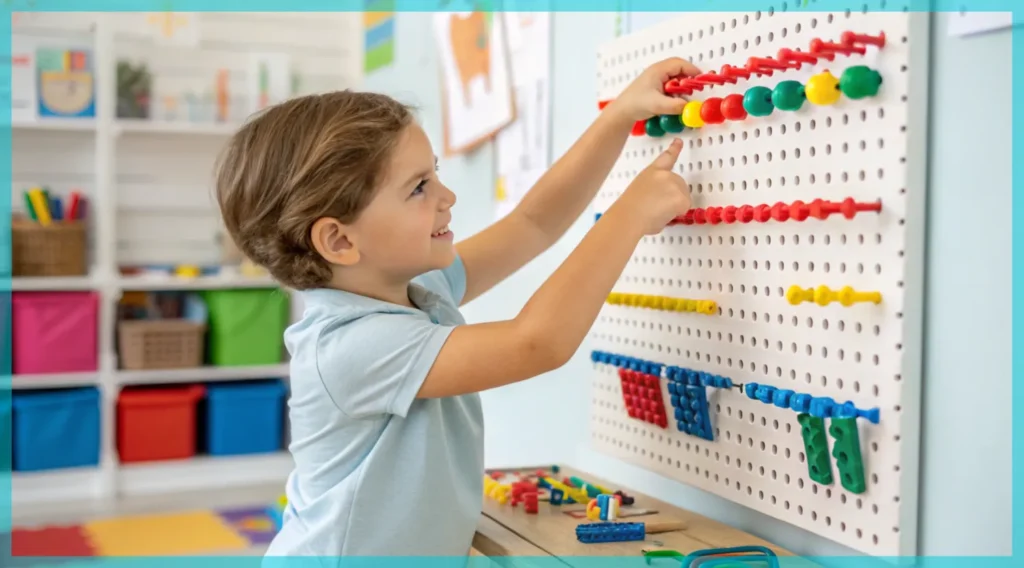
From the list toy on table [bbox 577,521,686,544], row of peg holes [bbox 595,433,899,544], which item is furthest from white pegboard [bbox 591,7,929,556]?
toy on table [bbox 577,521,686,544]

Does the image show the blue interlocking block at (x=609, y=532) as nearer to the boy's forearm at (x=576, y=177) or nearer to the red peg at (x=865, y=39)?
the boy's forearm at (x=576, y=177)

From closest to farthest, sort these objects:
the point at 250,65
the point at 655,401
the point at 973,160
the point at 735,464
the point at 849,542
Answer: the point at 973,160
the point at 849,542
the point at 735,464
the point at 655,401
the point at 250,65

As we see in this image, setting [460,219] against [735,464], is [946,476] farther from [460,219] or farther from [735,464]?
[460,219]

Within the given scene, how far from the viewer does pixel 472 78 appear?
2217 mm

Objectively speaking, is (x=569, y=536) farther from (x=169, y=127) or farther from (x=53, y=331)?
(x=169, y=127)

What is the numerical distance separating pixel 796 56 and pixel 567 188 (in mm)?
440

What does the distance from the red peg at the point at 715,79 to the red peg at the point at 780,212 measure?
0.18 metres

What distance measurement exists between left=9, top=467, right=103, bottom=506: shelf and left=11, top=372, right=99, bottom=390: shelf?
0.30 metres

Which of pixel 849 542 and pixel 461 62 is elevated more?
pixel 461 62

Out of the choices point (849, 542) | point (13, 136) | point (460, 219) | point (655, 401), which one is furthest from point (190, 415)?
point (849, 542)

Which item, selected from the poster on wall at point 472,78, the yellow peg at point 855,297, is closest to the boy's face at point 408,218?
the yellow peg at point 855,297

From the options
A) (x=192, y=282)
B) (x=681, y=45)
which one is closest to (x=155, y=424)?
(x=192, y=282)

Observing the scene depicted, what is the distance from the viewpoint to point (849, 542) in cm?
106

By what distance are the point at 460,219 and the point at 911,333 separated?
58.1 inches
